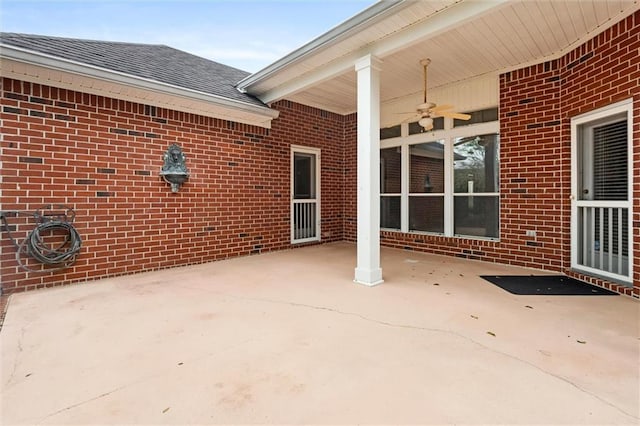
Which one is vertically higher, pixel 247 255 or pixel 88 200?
pixel 88 200

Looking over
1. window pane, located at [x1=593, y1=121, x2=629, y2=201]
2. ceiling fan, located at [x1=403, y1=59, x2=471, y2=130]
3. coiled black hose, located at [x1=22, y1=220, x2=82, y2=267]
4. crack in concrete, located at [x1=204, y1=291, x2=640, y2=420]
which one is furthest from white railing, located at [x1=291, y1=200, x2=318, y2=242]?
window pane, located at [x1=593, y1=121, x2=629, y2=201]

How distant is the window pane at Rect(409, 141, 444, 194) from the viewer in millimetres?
5918

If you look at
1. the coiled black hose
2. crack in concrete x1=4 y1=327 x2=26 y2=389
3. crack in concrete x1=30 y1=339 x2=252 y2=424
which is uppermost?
the coiled black hose

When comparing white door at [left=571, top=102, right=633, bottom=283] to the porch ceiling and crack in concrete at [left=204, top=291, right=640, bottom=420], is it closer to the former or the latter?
the porch ceiling

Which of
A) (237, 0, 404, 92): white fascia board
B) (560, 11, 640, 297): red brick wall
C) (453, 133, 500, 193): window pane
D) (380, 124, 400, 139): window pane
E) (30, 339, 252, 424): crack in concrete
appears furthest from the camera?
(380, 124, 400, 139): window pane

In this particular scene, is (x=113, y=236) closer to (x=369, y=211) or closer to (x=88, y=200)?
(x=88, y=200)

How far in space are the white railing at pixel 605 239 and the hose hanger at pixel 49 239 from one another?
A: 6785 millimetres

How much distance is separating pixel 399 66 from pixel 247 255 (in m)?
4.26

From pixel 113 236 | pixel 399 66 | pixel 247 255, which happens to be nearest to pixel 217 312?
pixel 113 236

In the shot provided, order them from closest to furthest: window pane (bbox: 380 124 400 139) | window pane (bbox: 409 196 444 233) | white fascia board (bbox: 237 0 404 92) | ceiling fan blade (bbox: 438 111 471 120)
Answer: white fascia board (bbox: 237 0 404 92)
ceiling fan blade (bbox: 438 111 471 120)
window pane (bbox: 409 196 444 233)
window pane (bbox: 380 124 400 139)

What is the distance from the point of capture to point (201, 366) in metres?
2.01

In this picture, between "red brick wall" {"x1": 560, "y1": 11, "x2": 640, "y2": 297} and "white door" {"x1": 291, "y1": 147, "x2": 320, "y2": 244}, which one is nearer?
"red brick wall" {"x1": 560, "y1": 11, "x2": 640, "y2": 297}

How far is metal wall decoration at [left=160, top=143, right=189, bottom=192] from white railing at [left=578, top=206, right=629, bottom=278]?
593cm

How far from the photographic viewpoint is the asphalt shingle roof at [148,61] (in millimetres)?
3830
